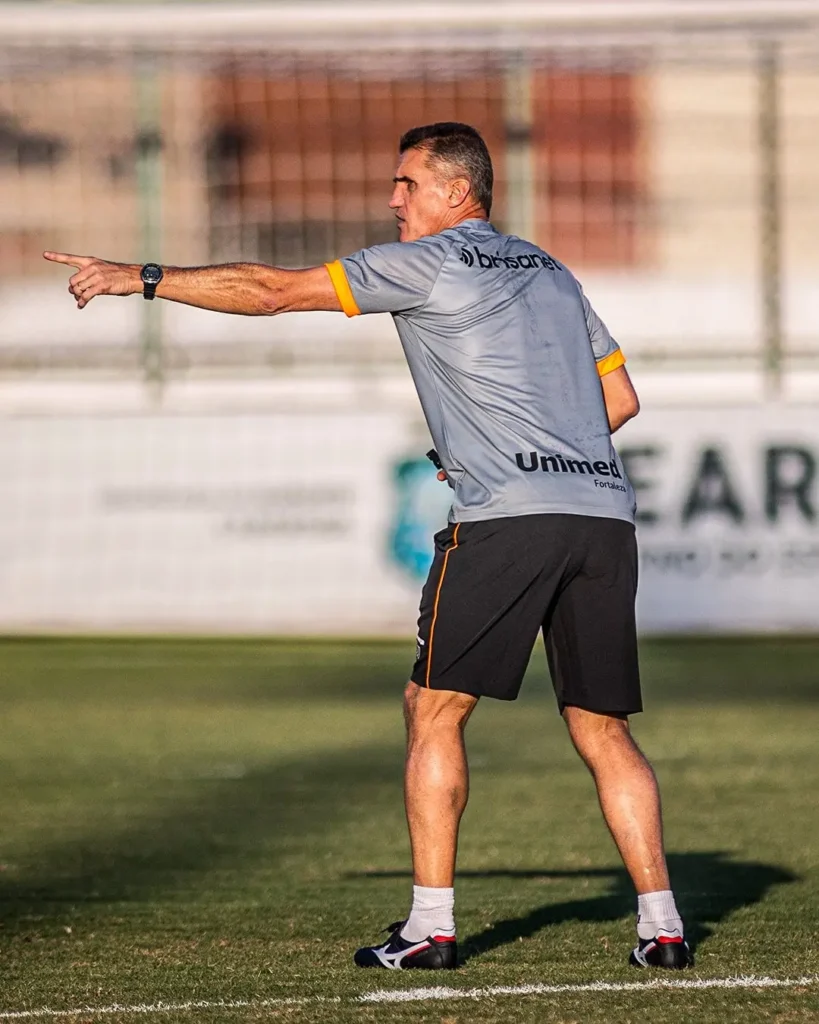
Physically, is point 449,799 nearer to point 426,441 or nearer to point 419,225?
point 419,225

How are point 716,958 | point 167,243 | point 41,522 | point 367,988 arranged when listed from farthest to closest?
point 167,243 < point 41,522 < point 716,958 < point 367,988

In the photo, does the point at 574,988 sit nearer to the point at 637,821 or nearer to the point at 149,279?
the point at 637,821

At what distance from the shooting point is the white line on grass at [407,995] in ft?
15.4

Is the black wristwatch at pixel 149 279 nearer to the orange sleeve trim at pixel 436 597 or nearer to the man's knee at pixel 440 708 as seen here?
the orange sleeve trim at pixel 436 597

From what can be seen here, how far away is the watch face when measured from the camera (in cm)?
496

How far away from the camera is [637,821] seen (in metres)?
5.07

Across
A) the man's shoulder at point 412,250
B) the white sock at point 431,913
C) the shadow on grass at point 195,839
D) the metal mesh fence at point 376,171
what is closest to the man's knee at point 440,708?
the white sock at point 431,913

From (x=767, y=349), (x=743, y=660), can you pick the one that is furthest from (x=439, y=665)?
(x=767, y=349)

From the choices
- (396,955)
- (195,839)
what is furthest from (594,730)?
(195,839)

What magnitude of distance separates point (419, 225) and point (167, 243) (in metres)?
13.6

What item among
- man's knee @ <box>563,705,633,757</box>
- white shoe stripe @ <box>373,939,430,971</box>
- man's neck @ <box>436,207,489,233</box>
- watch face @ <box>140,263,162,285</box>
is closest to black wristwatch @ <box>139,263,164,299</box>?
watch face @ <box>140,263,162,285</box>

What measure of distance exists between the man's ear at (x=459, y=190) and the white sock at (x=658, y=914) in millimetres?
1809

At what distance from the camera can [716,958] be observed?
5.23m

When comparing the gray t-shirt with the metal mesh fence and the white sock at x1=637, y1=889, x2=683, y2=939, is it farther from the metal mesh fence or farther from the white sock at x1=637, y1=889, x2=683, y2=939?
the metal mesh fence
